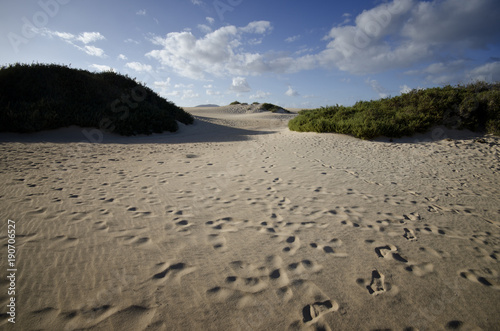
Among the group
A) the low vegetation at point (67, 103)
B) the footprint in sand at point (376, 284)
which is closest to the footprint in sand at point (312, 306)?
the footprint in sand at point (376, 284)

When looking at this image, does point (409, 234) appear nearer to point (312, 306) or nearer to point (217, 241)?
point (312, 306)

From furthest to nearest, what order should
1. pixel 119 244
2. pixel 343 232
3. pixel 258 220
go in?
pixel 258 220 < pixel 343 232 < pixel 119 244

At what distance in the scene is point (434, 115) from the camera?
9.52 metres

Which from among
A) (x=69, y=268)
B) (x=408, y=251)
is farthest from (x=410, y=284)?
(x=69, y=268)

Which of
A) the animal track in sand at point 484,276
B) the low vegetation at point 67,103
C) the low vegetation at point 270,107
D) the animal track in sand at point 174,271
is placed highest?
the low vegetation at point 270,107

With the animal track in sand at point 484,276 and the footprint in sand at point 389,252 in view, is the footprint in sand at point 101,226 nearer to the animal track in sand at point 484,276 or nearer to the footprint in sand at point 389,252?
the footprint in sand at point 389,252

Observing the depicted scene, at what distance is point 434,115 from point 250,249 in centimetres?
1149

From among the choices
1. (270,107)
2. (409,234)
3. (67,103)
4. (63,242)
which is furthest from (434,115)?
(270,107)

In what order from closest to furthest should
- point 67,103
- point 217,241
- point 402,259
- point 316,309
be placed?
point 316,309 → point 402,259 → point 217,241 → point 67,103

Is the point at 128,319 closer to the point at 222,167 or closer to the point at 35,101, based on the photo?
the point at 222,167

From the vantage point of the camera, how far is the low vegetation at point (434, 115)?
898 centimetres

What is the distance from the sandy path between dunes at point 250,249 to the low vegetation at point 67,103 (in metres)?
4.58

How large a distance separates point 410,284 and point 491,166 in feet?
22.3

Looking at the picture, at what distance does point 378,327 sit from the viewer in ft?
5.39
